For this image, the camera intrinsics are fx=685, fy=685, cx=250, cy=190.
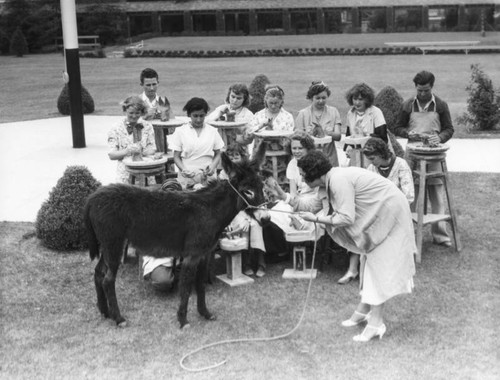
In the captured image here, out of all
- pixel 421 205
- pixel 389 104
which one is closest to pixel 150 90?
pixel 421 205

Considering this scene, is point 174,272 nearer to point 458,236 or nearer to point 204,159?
point 204,159

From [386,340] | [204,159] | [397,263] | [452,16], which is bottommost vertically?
[386,340]

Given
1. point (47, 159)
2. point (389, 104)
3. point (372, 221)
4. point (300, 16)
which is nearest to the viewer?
point (372, 221)

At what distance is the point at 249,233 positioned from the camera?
8023 mm

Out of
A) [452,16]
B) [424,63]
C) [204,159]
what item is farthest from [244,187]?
[452,16]

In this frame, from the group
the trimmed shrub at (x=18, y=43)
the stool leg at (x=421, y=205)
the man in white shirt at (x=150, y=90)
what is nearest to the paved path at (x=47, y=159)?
the man in white shirt at (x=150, y=90)

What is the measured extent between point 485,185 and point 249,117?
4.68 m

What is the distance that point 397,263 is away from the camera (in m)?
6.18

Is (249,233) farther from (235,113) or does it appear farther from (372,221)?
(235,113)

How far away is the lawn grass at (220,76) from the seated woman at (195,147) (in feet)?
32.2

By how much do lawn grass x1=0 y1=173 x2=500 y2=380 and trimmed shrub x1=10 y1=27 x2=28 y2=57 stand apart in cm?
4892

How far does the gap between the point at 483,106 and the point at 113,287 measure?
1271cm

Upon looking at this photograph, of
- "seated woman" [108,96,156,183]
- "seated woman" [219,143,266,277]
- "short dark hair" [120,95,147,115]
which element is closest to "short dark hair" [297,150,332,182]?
"seated woman" [219,143,266,277]

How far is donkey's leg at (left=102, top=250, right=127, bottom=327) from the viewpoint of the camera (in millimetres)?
6629
